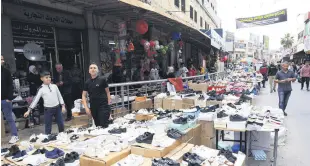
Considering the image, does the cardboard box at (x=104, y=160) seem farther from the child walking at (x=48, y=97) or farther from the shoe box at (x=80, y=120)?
the shoe box at (x=80, y=120)

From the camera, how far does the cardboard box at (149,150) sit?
2.95m

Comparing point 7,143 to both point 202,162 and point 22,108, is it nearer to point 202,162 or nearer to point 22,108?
point 22,108

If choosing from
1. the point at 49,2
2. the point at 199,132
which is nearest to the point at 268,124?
the point at 199,132

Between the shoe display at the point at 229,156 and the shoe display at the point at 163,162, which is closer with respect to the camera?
the shoe display at the point at 163,162

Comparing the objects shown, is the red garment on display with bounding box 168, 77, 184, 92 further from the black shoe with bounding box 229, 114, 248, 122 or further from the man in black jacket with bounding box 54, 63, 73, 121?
the black shoe with bounding box 229, 114, 248, 122

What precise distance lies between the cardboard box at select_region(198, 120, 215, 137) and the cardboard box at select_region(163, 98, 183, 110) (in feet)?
8.80

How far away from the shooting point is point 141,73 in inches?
445

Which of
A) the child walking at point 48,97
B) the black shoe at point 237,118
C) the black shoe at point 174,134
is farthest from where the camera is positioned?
the child walking at point 48,97

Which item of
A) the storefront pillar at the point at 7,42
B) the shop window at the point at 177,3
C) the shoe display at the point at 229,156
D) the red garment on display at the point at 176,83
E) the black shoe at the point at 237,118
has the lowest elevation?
the shoe display at the point at 229,156

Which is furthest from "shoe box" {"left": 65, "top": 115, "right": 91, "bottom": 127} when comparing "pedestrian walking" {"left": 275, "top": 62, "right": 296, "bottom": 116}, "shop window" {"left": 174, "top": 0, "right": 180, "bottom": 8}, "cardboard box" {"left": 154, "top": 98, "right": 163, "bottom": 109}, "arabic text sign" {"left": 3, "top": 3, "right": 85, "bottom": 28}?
"shop window" {"left": 174, "top": 0, "right": 180, "bottom": 8}

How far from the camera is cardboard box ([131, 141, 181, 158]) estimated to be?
2.95 meters

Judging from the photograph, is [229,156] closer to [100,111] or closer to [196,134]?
[196,134]

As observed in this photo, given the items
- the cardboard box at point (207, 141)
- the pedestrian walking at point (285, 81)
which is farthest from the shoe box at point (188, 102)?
the pedestrian walking at point (285, 81)

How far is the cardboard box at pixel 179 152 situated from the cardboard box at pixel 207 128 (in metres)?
1.13
